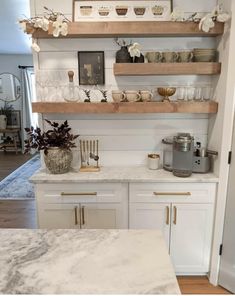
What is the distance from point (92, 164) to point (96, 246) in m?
1.40

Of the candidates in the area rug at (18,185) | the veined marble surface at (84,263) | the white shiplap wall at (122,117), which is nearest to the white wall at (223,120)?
the white shiplap wall at (122,117)

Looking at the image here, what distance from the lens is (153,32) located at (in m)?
2.10

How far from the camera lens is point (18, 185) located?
459 cm

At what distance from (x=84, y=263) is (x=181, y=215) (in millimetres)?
1352

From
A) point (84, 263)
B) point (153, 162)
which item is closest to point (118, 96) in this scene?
point (153, 162)

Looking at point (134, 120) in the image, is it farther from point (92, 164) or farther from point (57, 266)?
point (57, 266)

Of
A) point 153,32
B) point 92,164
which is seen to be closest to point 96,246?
point 92,164

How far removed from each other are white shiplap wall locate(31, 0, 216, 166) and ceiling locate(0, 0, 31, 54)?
128 cm

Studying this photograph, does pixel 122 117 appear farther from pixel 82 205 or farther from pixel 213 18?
pixel 213 18

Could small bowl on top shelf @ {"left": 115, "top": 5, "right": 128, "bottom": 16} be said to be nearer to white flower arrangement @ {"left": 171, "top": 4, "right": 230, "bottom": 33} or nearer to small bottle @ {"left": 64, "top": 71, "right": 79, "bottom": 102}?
white flower arrangement @ {"left": 171, "top": 4, "right": 230, "bottom": 33}

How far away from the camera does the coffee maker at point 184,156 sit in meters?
2.13

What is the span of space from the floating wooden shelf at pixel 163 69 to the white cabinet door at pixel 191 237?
1107 mm

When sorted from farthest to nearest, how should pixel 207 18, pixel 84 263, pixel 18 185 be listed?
pixel 18 185 → pixel 207 18 → pixel 84 263

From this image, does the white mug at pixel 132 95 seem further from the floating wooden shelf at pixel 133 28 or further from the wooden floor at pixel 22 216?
the wooden floor at pixel 22 216
